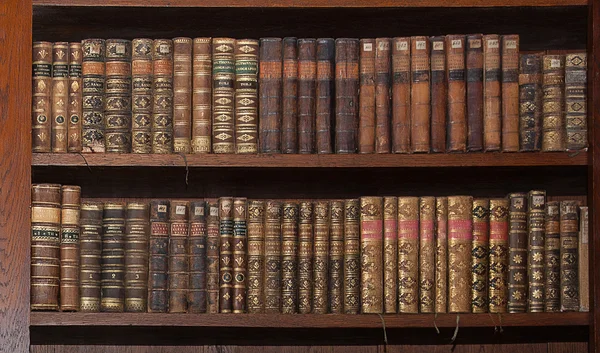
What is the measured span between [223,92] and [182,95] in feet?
0.27

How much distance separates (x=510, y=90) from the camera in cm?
211

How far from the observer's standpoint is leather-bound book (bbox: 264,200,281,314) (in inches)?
82.2

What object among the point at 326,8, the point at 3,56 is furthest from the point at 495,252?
the point at 3,56

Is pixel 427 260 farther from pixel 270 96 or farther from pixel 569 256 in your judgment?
pixel 270 96

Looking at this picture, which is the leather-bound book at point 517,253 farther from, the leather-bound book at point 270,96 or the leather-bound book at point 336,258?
the leather-bound book at point 270,96

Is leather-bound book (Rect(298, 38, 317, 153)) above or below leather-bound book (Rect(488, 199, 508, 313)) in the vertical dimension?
above

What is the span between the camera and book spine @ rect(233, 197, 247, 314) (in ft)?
6.85

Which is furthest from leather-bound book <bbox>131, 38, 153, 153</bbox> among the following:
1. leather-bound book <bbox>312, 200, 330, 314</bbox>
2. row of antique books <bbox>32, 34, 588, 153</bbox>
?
leather-bound book <bbox>312, 200, 330, 314</bbox>

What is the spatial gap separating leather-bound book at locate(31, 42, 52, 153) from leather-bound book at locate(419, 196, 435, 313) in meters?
0.75

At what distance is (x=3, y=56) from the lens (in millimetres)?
2088

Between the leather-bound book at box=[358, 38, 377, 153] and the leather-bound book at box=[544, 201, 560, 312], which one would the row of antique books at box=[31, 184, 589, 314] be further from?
the leather-bound book at box=[358, 38, 377, 153]

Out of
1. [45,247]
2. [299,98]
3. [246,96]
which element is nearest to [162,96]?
[246,96]

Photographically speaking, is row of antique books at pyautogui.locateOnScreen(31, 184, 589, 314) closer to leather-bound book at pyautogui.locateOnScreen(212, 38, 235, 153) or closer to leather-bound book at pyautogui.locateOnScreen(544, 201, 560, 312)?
leather-bound book at pyautogui.locateOnScreen(544, 201, 560, 312)

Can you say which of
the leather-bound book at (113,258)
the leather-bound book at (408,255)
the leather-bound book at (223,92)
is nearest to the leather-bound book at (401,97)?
the leather-bound book at (408,255)
